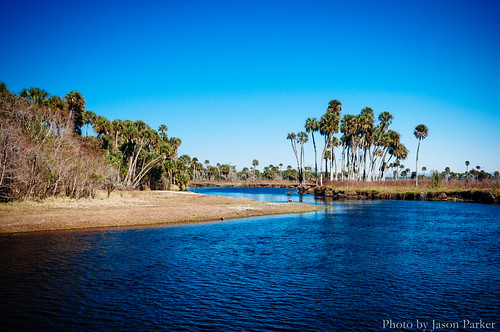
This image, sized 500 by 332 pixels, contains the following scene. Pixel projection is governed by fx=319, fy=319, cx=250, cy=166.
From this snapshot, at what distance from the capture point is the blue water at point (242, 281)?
11.4 meters

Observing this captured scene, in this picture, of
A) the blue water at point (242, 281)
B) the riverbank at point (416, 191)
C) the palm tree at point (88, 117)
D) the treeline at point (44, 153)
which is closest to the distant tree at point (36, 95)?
the treeline at point (44, 153)

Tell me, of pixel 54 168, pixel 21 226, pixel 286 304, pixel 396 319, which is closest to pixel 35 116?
pixel 54 168

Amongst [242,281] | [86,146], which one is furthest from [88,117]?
[242,281]

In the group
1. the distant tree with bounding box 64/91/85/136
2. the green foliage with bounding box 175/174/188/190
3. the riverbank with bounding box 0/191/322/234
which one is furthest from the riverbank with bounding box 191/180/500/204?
the distant tree with bounding box 64/91/85/136

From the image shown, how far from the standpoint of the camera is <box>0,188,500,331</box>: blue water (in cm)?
1144

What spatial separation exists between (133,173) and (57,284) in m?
68.1

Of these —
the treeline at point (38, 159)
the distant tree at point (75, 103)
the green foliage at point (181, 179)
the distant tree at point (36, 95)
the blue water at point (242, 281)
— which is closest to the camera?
the blue water at point (242, 281)

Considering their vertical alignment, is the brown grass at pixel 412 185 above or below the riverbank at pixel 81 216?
above

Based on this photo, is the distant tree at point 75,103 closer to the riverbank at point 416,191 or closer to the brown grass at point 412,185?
the riverbank at point 416,191

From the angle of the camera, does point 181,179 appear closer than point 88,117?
No

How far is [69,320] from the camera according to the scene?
36.0 ft

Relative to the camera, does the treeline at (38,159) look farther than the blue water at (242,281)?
Yes

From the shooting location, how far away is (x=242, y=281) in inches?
607

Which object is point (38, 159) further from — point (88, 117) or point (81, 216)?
point (88, 117)
